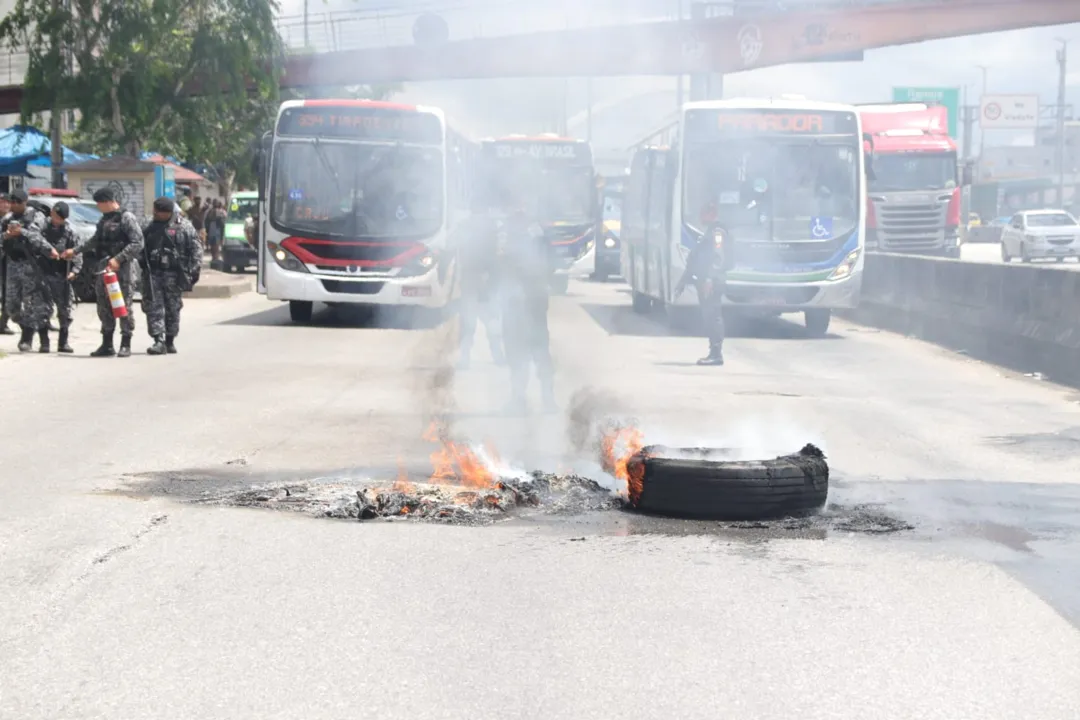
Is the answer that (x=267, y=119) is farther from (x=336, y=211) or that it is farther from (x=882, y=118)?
(x=882, y=118)

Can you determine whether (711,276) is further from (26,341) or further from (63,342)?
(26,341)

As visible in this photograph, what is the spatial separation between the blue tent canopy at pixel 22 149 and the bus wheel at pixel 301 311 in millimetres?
12848

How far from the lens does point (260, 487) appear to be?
7762mm

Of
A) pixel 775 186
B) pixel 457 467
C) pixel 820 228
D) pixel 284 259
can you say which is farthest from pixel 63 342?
pixel 820 228

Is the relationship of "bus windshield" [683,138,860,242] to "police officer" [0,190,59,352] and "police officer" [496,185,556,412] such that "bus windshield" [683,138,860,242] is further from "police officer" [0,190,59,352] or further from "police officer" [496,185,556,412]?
"police officer" [496,185,556,412]

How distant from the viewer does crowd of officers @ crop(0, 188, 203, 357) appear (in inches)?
593

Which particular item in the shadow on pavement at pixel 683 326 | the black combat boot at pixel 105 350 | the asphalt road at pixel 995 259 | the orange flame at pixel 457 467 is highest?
the orange flame at pixel 457 467

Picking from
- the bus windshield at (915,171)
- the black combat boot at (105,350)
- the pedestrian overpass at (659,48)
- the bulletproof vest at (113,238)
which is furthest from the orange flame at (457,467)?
the bus windshield at (915,171)

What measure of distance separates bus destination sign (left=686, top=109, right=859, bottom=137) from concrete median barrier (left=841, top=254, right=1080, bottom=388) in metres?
2.38

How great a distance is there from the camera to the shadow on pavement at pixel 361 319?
21.0 metres

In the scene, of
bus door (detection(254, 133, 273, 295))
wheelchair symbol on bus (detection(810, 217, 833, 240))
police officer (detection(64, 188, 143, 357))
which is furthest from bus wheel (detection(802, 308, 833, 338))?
police officer (detection(64, 188, 143, 357))

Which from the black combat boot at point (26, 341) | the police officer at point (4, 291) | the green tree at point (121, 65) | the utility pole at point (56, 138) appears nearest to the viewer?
the black combat boot at point (26, 341)

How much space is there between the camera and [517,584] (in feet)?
18.8

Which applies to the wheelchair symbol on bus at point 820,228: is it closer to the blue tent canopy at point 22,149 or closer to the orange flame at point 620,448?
the orange flame at point 620,448
